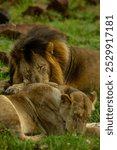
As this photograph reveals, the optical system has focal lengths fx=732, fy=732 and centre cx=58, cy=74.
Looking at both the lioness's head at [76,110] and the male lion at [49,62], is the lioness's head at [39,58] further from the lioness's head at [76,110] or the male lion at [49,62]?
the lioness's head at [76,110]

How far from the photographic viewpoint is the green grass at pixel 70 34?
822cm

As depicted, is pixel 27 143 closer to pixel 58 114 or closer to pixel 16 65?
A: pixel 58 114

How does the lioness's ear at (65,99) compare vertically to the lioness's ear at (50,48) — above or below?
below

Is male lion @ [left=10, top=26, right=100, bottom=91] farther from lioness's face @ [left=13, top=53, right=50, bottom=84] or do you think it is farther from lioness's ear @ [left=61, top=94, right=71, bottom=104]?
lioness's ear @ [left=61, top=94, right=71, bottom=104]

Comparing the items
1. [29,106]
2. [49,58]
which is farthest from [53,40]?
[29,106]

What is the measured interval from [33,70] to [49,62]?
0.36 m

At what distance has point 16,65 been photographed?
10.8 meters

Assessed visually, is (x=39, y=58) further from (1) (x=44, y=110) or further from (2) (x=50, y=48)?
(1) (x=44, y=110)

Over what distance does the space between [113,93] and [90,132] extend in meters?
0.85

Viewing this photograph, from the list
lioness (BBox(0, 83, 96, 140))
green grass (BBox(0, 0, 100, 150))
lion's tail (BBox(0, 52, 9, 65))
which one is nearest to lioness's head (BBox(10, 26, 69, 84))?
green grass (BBox(0, 0, 100, 150))

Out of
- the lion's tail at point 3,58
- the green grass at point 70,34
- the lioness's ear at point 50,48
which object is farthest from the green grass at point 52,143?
the lion's tail at point 3,58

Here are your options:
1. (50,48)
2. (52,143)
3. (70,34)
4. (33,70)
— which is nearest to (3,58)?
(50,48)

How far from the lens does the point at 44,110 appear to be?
888 cm

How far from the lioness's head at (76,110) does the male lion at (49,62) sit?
1.90 m
